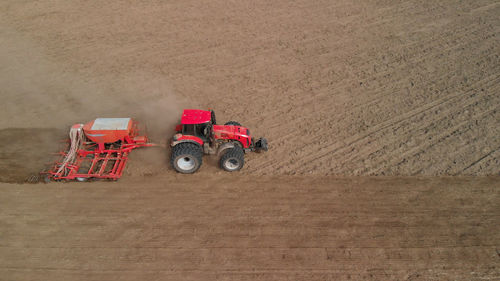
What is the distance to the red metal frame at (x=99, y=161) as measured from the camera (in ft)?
24.9

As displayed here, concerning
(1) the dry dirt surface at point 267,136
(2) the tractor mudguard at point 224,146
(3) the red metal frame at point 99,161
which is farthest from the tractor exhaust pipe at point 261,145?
(3) the red metal frame at point 99,161

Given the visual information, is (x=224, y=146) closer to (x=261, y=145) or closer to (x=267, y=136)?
(x=261, y=145)

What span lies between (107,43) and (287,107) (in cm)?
856

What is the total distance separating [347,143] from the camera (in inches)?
366

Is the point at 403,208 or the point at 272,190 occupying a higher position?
the point at 272,190

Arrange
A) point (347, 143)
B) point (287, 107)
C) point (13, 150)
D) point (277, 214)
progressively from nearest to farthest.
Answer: point (277, 214)
point (13, 150)
point (347, 143)
point (287, 107)

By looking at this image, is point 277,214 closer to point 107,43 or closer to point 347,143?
point 347,143

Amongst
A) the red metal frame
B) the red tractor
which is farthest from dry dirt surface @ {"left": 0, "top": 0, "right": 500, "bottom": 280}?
the red tractor

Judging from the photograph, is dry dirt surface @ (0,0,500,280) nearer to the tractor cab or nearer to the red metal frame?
the red metal frame

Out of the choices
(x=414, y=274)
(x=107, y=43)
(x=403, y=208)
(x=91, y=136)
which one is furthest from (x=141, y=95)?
(x=414, y=274)

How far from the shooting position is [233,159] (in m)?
7.87

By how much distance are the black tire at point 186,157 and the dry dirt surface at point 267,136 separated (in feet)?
1.21

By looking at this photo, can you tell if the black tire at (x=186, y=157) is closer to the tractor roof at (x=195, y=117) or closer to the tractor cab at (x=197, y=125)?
the tractor cab at (x=197, y=125)

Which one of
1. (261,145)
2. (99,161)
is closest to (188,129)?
(261,145)
